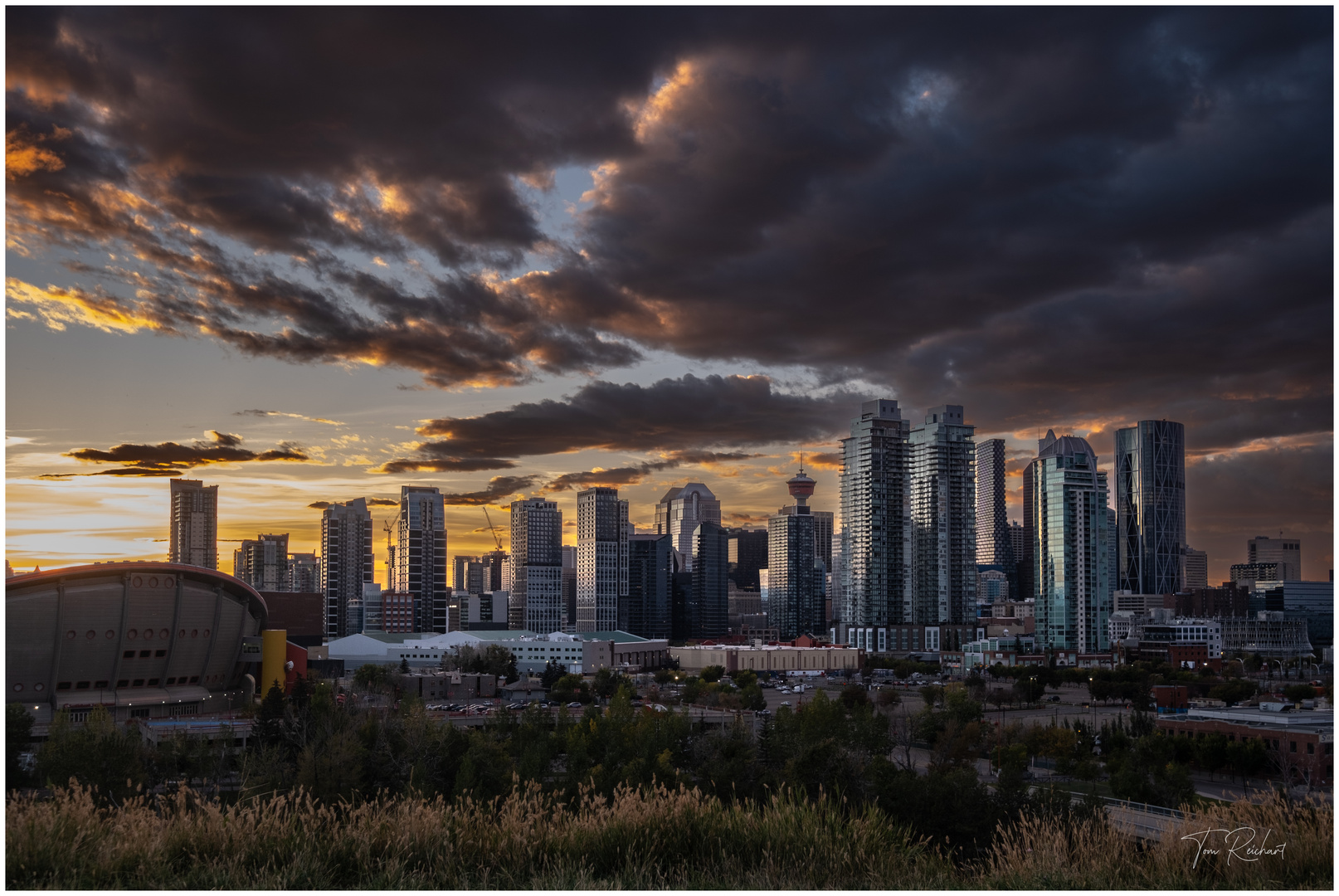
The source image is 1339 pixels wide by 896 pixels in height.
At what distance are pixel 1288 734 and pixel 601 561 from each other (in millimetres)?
136815

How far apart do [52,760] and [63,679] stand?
106 ft

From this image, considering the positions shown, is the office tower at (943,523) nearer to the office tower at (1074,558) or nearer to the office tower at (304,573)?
the office tower at (1074,558)

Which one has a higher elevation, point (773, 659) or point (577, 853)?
point (577, 853)

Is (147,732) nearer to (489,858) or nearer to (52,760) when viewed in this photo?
(52,760)

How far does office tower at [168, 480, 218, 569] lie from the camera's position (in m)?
119

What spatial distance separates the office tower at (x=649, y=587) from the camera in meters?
178

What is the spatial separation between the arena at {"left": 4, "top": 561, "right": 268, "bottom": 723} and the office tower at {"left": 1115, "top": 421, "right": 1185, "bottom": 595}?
165092mm

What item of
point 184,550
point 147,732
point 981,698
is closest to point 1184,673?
point 981,698

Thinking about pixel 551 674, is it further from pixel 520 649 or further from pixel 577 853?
pixel 577 853

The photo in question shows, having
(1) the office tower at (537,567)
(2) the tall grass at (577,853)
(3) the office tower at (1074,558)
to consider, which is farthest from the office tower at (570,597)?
(2) the tall grass at (577,853)

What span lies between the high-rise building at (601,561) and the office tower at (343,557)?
123ft

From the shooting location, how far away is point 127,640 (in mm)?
57281

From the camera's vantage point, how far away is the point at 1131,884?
9.84m

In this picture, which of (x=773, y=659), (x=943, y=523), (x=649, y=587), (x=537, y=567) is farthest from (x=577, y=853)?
(x=649, y=587)
